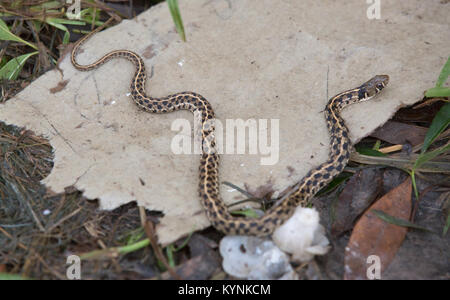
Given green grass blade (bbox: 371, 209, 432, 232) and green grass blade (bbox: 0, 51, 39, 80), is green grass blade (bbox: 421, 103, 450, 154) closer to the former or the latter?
green grass blade (bbox: 371, 209, 432, 232)

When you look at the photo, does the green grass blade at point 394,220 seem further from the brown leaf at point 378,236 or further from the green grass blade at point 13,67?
the green grass blade at point 13,67

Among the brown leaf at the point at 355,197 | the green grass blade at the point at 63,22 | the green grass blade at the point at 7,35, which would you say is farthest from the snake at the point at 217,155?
the green grass blade at the point at 7,35

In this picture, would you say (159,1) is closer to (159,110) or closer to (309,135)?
(159,110)

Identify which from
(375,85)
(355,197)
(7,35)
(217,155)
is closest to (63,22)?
(7,35)

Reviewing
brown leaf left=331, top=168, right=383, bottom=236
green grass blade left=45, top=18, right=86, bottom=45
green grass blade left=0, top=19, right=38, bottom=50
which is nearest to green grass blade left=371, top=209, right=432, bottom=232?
brown leaf left=331, top=168, right=383, bottom=236

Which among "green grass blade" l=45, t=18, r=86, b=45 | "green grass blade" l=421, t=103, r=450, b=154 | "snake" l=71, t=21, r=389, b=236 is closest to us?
"snake" l=71, t=21, r=389, b=236
